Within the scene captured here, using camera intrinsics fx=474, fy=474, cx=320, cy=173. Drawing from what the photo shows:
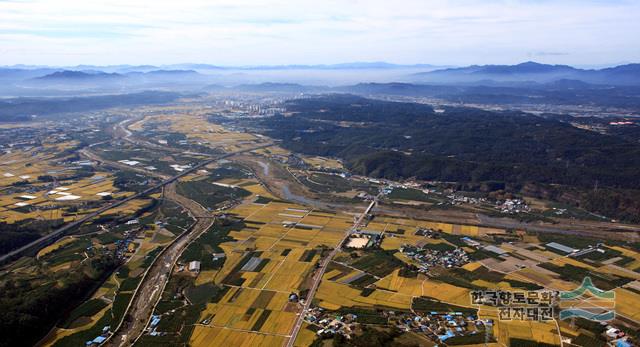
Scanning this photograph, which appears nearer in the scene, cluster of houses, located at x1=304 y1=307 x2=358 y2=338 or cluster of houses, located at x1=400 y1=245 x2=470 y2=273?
cluster of houses, located at x1=304 y1=307 x2=358 y2=338

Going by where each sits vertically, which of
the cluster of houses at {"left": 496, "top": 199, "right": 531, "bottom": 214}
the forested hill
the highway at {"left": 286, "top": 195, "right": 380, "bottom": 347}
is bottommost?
the highway at {"left": 286, "top": 195, "right": 380, "bottom": 347}

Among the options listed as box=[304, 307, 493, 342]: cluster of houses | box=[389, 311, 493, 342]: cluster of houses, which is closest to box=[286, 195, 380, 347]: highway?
box=[304, 307, 493, 342]: cluster of houses

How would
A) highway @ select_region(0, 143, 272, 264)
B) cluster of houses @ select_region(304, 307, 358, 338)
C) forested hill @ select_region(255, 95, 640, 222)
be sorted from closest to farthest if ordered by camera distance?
cluster of houses @ select_region(304, 307, 358, 338) < highway @ select_region(0, 143, 272, 264) < forested hill @ select_region(255, 95, 640, 222)

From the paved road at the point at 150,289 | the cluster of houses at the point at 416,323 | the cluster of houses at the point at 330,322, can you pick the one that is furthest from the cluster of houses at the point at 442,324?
the paved road at the point at 150,289

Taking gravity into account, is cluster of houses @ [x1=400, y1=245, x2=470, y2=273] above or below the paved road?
above

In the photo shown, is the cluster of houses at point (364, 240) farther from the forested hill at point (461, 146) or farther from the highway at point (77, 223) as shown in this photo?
the highway at point (77, 223)

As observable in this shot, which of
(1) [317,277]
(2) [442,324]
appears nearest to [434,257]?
(1) [317,277]

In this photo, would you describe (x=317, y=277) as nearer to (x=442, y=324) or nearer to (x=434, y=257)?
(x=442, y=324)

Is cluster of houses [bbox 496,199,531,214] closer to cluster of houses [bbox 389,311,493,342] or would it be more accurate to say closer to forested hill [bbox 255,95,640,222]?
forested hill [bbox 255,95,640,222]

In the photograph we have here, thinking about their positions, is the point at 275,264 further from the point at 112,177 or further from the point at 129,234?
the point at 112,177

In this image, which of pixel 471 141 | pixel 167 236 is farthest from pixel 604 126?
pixel 167 236
